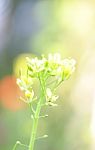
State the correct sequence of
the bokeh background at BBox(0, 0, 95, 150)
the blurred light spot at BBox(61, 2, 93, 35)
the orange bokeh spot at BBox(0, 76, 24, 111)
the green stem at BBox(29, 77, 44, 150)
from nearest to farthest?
the green stem at BBox(29, 77, 44, 150) → the bokeh background at BBox(0, 0, 95, 150) → the orange bokeh spot at BBox(0, 76, 24, 111) → the blurred light spot at BBox(61, 2, 93, 35)

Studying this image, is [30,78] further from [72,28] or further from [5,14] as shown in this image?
[5,14]

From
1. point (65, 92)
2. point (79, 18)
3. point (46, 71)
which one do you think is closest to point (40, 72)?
point (46, 71)

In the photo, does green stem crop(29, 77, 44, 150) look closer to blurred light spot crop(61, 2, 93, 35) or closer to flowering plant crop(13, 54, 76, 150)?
flowering plant crop(13, 54, 76, 150)

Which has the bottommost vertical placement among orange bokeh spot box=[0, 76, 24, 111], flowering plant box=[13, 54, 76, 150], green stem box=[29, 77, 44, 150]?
orange bokeh spot box=[0, 76, 24, 111]

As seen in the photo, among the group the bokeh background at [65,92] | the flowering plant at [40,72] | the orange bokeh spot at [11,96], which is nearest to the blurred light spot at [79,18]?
the bokeh background at [65,92]

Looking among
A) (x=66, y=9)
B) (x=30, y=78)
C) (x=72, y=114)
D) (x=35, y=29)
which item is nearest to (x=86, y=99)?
(x=72, y=114)

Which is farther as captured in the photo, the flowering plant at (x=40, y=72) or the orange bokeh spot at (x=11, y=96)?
the orange bokeh spot at (x=11, y=96)

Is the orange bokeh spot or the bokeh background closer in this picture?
the bokeh background

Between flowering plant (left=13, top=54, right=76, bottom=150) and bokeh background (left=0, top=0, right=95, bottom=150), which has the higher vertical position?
flowering plant (left=13, top=54, right=76, bottom=150)

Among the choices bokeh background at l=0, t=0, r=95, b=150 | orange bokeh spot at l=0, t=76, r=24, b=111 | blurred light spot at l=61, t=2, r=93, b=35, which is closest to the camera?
bokeh background at l=0, t=0, r=95, b=150

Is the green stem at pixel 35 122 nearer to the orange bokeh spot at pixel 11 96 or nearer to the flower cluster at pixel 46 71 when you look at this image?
the flower cluster at pixel 46 71

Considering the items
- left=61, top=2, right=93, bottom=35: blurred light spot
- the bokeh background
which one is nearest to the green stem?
the bokeh background

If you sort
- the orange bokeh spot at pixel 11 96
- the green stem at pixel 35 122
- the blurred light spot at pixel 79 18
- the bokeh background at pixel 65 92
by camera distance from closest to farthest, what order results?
the green stem at pixel 35 122, the bokeh background at pixel 65 92, the orange bokeh spot at pixel 11 96, the blurred light spot at pixel 79 18

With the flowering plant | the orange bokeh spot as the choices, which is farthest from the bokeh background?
the flowering plant
